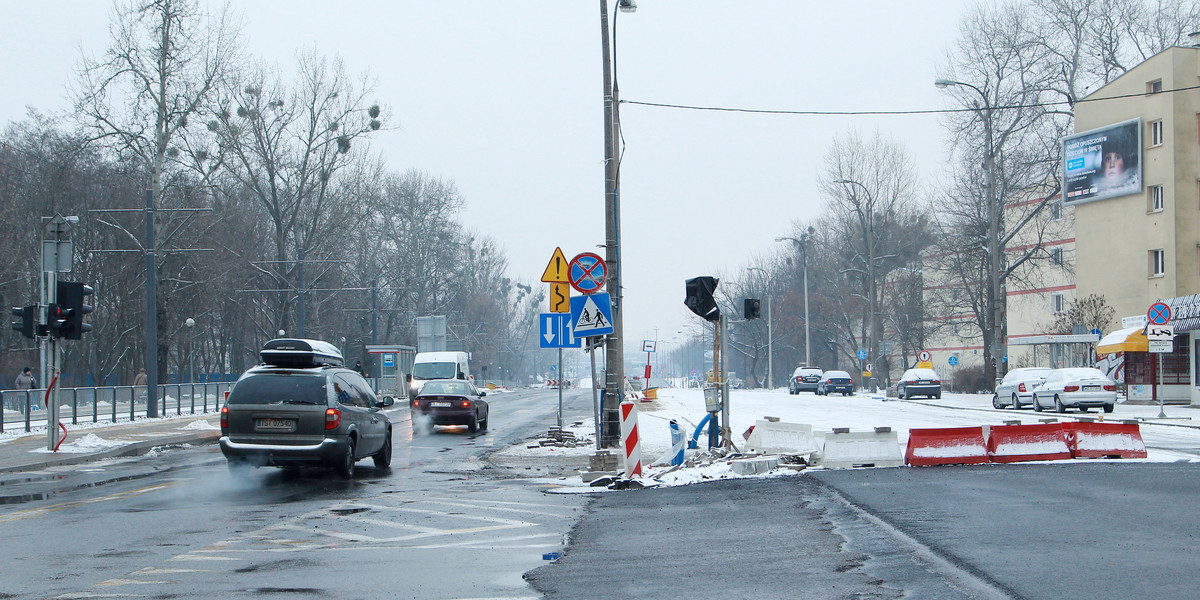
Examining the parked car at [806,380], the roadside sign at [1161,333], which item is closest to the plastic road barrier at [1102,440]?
the roadside sign at [1161,333]

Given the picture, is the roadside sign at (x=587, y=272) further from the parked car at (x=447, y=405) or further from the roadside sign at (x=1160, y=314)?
the roadside sign at (x=1160, y=314)

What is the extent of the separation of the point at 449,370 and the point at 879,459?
3361 cm

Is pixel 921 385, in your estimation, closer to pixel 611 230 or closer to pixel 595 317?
pixel 611 230

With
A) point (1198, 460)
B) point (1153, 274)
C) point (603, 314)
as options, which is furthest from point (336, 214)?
point (1198, 460)

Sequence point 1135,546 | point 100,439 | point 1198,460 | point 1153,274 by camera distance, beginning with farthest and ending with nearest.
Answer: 1. point 1153,274
2. point 100,439
3. point 1198,460
4. point 1135,546

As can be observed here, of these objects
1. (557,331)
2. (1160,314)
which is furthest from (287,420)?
(1160,314)

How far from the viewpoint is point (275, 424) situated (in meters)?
14.7

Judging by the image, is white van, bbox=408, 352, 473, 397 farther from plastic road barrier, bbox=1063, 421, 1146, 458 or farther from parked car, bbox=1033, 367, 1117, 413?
plastic road barrier, bbox=1063, 421, 1146, 458

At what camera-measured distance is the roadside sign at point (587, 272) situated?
15.8 metres

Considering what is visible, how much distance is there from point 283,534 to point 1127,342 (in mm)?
36112

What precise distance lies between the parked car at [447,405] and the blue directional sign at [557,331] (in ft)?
23.1

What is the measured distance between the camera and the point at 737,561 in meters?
7.92

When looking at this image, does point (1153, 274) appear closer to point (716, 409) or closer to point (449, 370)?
point (449, 370)

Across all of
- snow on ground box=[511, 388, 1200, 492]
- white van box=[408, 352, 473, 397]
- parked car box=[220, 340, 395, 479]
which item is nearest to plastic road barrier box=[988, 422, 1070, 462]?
snow on ground box=[511, 388, 1200, 492]
